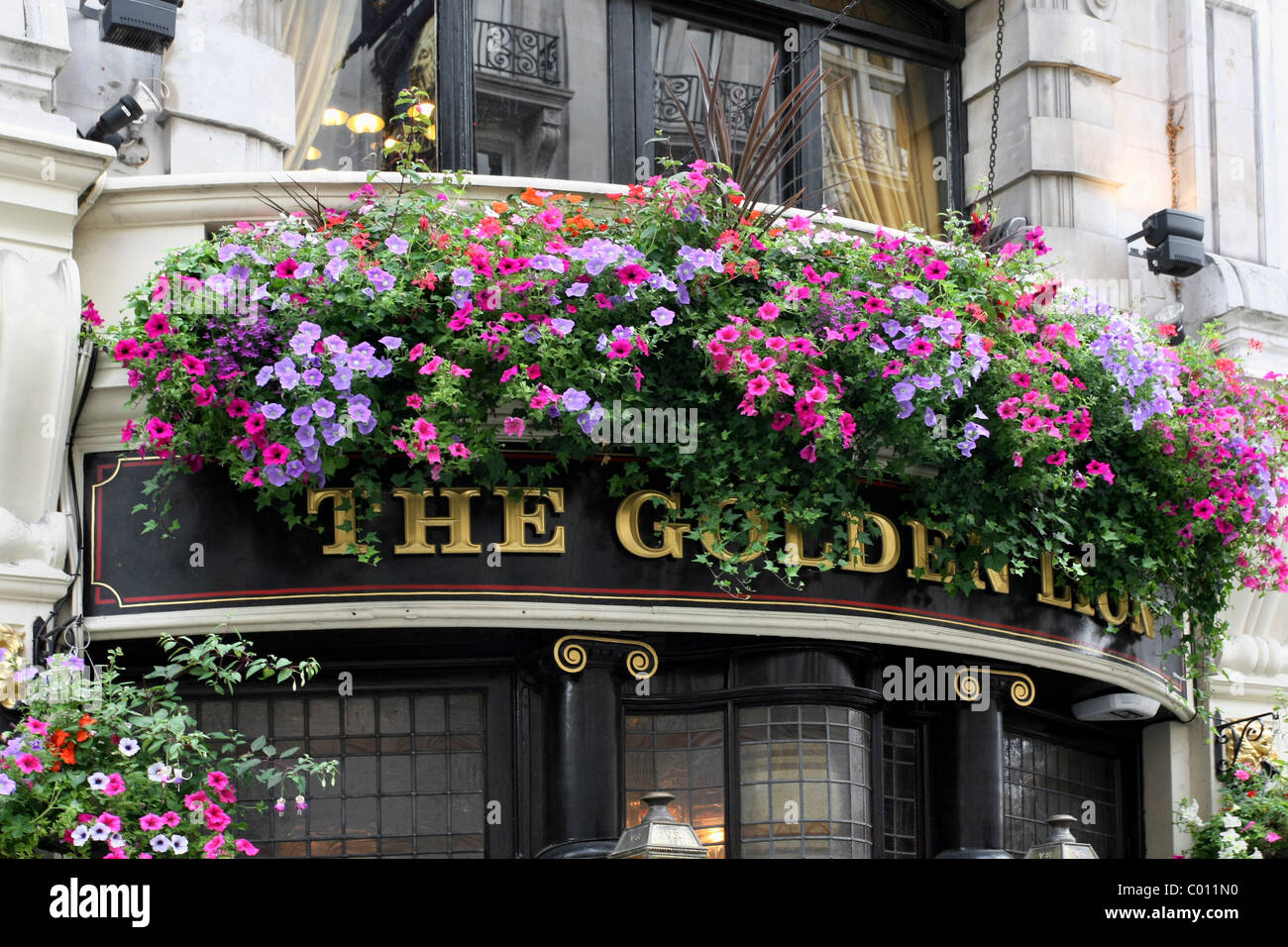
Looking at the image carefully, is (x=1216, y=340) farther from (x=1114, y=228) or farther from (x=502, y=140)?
(x=502, y=140)

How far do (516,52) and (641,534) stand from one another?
3.48 meters

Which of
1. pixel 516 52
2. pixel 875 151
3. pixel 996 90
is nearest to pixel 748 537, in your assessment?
pixel 516 52

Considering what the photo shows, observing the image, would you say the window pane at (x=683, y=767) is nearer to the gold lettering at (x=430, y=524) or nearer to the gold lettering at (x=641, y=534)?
the gold lettering at (x=641, y=534)

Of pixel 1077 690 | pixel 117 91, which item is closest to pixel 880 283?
pixel 1077 690

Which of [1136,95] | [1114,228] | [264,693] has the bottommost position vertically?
[264,693]

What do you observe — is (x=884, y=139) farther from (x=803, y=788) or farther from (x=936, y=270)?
(x=803, y=788)

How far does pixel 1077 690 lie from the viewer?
38.5ft

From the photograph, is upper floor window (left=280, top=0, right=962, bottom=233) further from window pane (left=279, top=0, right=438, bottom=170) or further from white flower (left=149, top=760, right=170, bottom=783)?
white flower (left=149, top=760, right=170, bottom=783)

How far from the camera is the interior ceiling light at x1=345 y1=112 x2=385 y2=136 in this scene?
1137 centimetres

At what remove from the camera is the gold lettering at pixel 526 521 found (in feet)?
31.7

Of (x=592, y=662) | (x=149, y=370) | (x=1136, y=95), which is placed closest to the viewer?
(x=149, y=370)

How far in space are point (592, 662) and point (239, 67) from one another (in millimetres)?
3807

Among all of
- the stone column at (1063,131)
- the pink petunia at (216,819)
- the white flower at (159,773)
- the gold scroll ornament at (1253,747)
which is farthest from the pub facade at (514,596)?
the pink petunia at (216,819)

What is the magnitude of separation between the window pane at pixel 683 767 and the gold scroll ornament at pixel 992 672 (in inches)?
55.4
